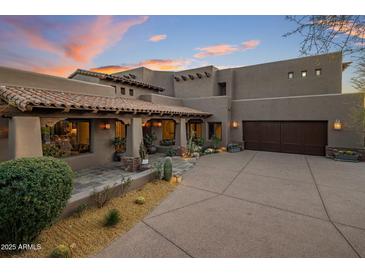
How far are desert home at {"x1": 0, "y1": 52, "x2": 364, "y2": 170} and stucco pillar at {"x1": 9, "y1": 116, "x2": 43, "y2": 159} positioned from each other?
0.07ft

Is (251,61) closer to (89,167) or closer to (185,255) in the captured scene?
(89,167)

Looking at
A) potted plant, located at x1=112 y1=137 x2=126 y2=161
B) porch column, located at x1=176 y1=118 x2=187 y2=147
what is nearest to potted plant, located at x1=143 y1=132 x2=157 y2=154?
porch column, located at x1=176 y1=118 x2=187 y2=147

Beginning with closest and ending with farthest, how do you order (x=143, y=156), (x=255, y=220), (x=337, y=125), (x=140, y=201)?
(x=255, y=220)
(x=140, y=201)
(x=143, y=156)
(x=337, y=125)

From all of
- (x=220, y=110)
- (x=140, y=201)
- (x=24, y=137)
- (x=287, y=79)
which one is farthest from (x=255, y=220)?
(x=287, y=79)

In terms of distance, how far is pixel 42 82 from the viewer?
7.61 metres

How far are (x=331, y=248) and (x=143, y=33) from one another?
973 cm

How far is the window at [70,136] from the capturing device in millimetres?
8652

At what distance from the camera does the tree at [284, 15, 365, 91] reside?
371 centimetres

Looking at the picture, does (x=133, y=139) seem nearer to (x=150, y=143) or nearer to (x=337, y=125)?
(x=150, y=143)

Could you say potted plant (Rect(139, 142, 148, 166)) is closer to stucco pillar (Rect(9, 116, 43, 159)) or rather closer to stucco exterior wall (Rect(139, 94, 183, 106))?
stucco pillar (Rect(9, 116, 43, 159))

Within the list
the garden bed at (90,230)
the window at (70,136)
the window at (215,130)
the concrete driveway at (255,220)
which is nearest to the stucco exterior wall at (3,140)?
the window at (70,136)

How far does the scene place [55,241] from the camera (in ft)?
10.9

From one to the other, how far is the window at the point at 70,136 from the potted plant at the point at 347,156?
15.1 metres

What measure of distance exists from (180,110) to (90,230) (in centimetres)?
1013
